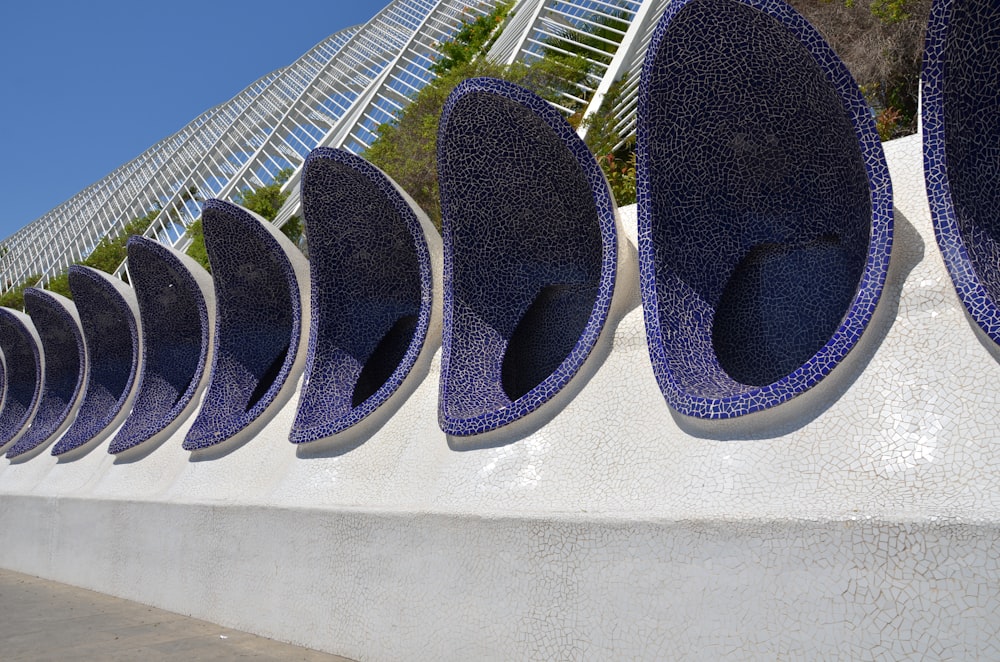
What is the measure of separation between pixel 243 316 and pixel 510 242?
403cm

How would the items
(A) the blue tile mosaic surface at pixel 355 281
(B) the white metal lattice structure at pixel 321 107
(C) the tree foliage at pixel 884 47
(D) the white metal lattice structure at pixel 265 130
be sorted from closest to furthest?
(A) the blue tile mosaic surface at pixel 355 281
(C) the tree foliage at pixel 884 47
(B) the white metal lattice structure at pixel 321 107
(D) the white metal lattice structure at pixel 265 130

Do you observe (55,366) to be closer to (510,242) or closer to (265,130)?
(510,242)

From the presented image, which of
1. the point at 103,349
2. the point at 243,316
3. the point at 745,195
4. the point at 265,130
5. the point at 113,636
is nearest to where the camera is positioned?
the point at 745,195

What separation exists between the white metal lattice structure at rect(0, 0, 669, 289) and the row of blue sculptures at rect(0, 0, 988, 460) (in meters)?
5.33

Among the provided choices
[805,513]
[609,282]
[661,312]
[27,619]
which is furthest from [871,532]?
[27,619]

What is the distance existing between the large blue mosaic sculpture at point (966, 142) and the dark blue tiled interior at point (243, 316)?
19.4 ft

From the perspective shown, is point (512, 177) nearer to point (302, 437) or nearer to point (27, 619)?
point (302, 437)

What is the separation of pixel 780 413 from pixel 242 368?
21.5ft

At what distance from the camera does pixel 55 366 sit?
13195 millimetres

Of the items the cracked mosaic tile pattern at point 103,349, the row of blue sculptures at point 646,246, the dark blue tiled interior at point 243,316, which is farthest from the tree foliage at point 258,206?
the row of blue sculptures at point 646,246

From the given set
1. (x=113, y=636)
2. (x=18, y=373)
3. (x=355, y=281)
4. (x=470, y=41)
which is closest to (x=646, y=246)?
(x=355, y=281)

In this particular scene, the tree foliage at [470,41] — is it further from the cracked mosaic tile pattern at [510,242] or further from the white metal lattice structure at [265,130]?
the cracked mosaic tile pattern at [510,242]

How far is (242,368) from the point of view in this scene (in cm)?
902

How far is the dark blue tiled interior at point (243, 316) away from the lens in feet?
27.2
